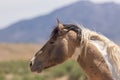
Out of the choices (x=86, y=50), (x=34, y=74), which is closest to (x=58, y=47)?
(x=86, y=50)

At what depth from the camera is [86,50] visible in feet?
21.9

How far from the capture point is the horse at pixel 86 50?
6.51m

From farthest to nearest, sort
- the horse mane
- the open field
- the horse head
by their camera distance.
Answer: the open field < the horse head < the horse mane

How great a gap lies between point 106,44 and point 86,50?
28 centimetres

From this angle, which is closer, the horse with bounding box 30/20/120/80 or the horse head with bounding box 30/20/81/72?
the horse with bounding box 30/20/120/80

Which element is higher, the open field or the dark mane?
the dark mane

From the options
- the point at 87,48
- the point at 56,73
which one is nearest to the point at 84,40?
the point at 87,48

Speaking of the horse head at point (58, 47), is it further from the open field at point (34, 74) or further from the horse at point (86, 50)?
the open field at point (34, 74)

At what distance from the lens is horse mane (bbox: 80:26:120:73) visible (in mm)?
6492

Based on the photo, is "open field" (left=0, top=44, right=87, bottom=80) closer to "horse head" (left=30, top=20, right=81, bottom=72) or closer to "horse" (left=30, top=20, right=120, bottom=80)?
"horse head" (left=30, top=20, right=81, bottom=72)

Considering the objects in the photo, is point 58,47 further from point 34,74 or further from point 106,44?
point 34,74

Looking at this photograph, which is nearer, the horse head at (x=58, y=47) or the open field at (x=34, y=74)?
the horse head at (x=58, y=47)

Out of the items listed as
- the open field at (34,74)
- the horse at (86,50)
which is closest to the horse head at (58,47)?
the horse at (86,50)

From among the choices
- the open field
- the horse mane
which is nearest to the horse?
the horse mane
